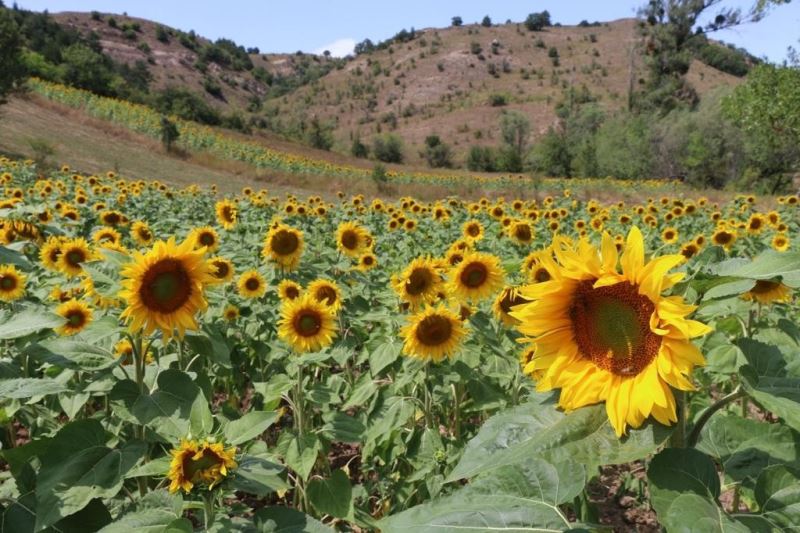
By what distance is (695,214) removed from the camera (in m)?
9.62

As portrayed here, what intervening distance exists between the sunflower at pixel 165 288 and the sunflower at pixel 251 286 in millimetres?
1737

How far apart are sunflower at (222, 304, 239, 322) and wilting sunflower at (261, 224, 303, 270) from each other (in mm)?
632

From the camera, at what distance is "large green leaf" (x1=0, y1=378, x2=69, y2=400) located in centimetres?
141

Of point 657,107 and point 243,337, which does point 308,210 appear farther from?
point 657,107

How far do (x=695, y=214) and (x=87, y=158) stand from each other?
19.0m

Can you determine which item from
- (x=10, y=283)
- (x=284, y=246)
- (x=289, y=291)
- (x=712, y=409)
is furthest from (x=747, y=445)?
(x=10, y=283)

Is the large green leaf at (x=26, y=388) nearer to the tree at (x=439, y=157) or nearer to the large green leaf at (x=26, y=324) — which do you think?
the large green leaf at (x=26, y=324)

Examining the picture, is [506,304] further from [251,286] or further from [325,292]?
[251,286]

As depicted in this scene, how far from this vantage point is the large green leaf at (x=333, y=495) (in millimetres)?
2178

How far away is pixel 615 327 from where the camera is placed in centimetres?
110

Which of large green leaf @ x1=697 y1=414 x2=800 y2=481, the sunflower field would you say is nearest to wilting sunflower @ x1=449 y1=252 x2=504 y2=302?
the sunflower field

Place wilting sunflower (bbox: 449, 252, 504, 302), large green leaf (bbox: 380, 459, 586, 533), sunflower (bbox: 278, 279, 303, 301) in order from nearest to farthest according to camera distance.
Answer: large green leaf (bbox: 380, 459, 586, 533)
wilting sunflower (bbox: 449, 252, 504, 302)
sunflower (bbox: 278, 279, 303, 301)

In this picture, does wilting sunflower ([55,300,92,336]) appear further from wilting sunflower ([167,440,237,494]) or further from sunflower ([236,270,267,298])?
wilting sunflower ([167,440,237,494])

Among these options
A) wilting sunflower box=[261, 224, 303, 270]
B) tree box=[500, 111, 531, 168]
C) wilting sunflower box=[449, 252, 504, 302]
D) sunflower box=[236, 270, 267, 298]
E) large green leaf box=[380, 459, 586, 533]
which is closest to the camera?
large green leaf box=[380, 459, 586, 533]
